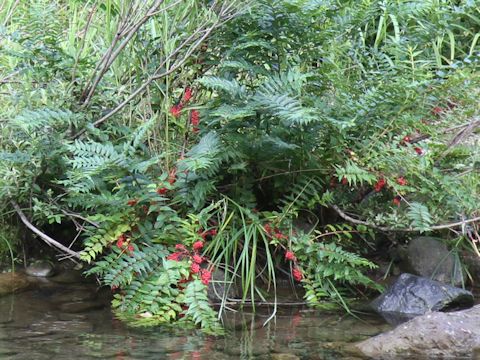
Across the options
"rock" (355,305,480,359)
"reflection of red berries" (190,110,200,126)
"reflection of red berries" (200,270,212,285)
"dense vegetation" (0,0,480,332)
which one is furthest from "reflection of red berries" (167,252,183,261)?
"rock" (355,305,480,359)

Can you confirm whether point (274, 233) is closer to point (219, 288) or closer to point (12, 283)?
point (219, 288)

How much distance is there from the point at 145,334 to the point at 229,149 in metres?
1.03

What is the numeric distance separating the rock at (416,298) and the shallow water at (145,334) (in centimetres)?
16

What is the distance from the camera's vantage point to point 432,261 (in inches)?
163

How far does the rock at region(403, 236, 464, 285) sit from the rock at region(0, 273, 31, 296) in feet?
7.14

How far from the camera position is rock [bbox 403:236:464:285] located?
13.4ft

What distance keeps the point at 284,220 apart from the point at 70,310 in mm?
1188

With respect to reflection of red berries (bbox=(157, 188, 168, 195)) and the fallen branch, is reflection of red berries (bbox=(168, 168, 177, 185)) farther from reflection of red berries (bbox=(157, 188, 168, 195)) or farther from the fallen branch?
the fallen branch

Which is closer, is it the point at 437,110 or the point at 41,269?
the point at 437,110

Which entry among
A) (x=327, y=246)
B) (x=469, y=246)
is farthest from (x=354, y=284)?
(x=469, y=246)

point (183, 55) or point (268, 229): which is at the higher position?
point (183, 55)

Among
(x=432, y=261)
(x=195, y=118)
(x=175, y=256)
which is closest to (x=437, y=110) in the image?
(x=432, y=261)

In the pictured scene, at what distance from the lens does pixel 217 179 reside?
3.76 metres

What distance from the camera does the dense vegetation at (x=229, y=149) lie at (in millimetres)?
3518
